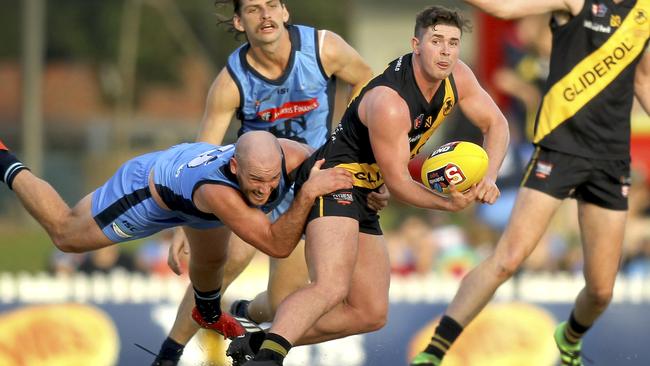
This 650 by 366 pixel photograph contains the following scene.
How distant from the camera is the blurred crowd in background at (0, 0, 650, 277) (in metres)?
13.5

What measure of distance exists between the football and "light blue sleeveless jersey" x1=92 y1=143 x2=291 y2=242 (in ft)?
3.05

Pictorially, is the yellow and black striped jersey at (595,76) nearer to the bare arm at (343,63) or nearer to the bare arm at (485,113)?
the bare arm at (485,113)

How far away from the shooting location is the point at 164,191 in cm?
808

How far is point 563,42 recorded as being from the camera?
8609 mm

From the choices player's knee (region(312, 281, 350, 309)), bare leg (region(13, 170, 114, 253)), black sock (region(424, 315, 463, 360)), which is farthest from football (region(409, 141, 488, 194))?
bare leg (region(13, 170, 114, 253))

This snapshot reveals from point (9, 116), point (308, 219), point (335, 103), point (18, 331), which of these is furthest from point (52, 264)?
point (9, 116)

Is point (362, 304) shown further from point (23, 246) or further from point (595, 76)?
point (23, 246)

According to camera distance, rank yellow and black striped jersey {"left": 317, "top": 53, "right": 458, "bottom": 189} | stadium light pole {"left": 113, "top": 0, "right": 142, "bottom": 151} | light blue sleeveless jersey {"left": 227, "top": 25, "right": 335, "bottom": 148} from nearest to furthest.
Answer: yellow and black striped jersey {"left": 317, "top": 53, "right": 458, "bottom": 189}
light blue sleeveless jersey {"left": 227, "top": 25, "right": 335, "bottom": 148}
stadium light pole {"left": 113, "top": 0, "right": 142, "bottom": 151}

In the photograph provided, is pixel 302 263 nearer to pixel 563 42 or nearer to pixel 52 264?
pixel 563 42

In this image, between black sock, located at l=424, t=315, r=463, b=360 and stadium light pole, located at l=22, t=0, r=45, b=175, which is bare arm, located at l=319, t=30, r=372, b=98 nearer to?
black sock, located at l=424, t=315, r=463, b=360

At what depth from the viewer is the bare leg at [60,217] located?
843 centimetres

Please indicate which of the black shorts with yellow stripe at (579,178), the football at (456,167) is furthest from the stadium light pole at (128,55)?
the football at (456,167)

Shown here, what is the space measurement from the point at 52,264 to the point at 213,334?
478 centimetres

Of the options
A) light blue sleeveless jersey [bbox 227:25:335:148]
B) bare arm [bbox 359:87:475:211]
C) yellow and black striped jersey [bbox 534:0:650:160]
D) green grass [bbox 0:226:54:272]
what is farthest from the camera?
green grass [bbox 0:226:54:272]
